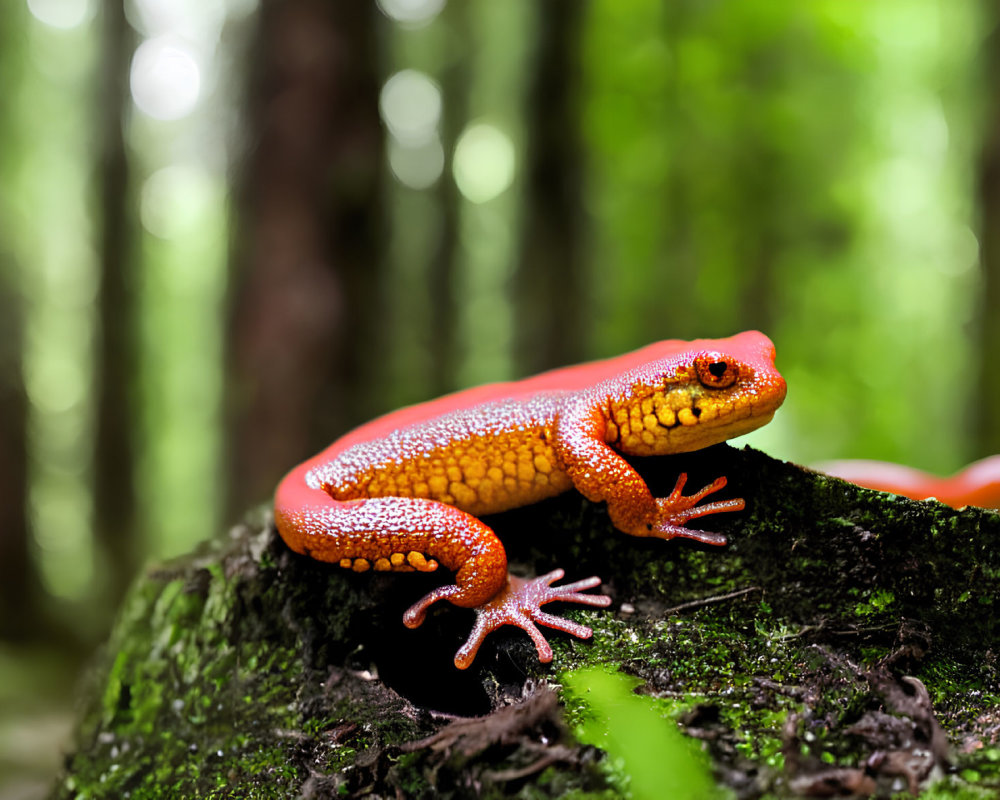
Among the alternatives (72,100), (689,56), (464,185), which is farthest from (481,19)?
(72,100)

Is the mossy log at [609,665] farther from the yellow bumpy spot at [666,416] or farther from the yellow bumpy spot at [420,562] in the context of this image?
the yellow bumpy spot at [666,416]

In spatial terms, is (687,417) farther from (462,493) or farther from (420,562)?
(420,562)

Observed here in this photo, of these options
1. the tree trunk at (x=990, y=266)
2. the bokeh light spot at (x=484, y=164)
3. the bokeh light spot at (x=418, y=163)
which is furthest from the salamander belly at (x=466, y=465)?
the bokeh light spot at (x=418, y=163)

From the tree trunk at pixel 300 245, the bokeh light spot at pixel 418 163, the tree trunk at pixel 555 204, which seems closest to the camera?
the tree trunk at pixel 300 245

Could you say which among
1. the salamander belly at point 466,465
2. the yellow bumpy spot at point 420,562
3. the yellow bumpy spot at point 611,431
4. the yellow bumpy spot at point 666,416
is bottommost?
the yellow bumpy spot at point 420,562

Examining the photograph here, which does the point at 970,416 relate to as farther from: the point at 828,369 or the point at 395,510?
the point at 395,510

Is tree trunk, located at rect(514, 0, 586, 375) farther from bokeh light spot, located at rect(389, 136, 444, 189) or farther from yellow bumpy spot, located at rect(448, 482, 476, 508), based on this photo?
bokeh light spot, located at rect(389, 136, 444, 189)
